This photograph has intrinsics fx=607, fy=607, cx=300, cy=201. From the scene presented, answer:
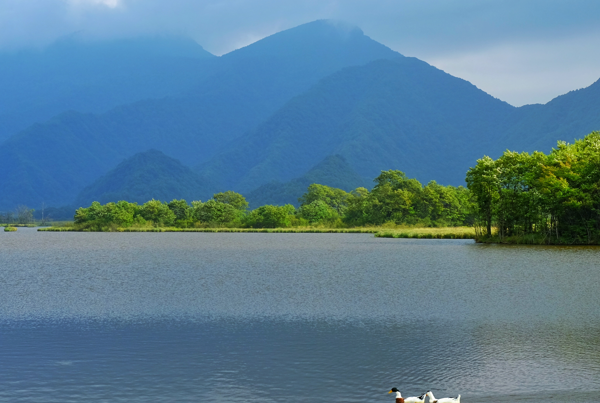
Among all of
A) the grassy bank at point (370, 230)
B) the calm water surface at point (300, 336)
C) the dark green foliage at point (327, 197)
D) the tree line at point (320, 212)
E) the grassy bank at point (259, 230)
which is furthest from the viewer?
the dark green foliage at point (327, 197)

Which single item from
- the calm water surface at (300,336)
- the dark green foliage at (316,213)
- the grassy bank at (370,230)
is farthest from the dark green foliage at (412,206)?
the calm water surface at (300,336)

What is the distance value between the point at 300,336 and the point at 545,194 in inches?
2248

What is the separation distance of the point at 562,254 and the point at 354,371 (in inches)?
1837

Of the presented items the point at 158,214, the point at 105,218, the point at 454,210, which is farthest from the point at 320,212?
the point at 105,218

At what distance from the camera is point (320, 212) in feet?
533

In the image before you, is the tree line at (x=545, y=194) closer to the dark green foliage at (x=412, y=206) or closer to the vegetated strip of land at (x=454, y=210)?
the vegetated strip of land at (x=454, y=210)

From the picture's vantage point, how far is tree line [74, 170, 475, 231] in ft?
436

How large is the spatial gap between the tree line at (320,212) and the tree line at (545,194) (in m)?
43.3

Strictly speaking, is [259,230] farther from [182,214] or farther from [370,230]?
[182,214]

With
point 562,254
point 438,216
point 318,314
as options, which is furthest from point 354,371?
point 438,216

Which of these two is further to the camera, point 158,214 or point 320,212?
point 158,214

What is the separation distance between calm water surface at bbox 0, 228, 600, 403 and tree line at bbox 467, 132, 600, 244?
29.1 meters

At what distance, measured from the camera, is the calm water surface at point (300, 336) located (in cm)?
1531

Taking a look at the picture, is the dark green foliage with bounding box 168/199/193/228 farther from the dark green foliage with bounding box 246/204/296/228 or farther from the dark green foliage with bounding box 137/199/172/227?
the dark green foliage with bounding box 246/204/296/228
